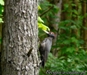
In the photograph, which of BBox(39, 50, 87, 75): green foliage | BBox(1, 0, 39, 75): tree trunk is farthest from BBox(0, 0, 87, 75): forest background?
BBox(1, 0, 39, 75): tree trunk

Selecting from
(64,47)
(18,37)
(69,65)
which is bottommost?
(64,47)

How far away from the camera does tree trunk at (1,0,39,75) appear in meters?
3.16

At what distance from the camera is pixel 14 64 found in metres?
3.15

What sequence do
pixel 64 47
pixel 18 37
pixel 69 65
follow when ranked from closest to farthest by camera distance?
pixel 18 37
pixel 69 65
pixel 64 47

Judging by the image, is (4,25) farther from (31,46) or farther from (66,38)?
(66,38)

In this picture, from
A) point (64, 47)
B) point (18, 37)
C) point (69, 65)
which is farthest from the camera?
point (64, 47)

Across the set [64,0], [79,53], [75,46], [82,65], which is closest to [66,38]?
[75,46]

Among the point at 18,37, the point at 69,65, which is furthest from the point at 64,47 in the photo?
the point at 18,37

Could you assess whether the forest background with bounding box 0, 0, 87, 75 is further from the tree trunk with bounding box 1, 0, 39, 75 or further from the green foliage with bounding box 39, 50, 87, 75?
the tree trunk with bounding box 1, 0, 39, 75

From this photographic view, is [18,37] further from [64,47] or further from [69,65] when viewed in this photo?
[64,47]

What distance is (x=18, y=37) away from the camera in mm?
3170

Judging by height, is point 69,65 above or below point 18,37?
below

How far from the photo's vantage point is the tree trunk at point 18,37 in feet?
10.4

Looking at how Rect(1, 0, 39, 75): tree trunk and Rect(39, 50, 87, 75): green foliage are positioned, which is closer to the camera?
Rect(1, 0, 39, 75): tree trunk
